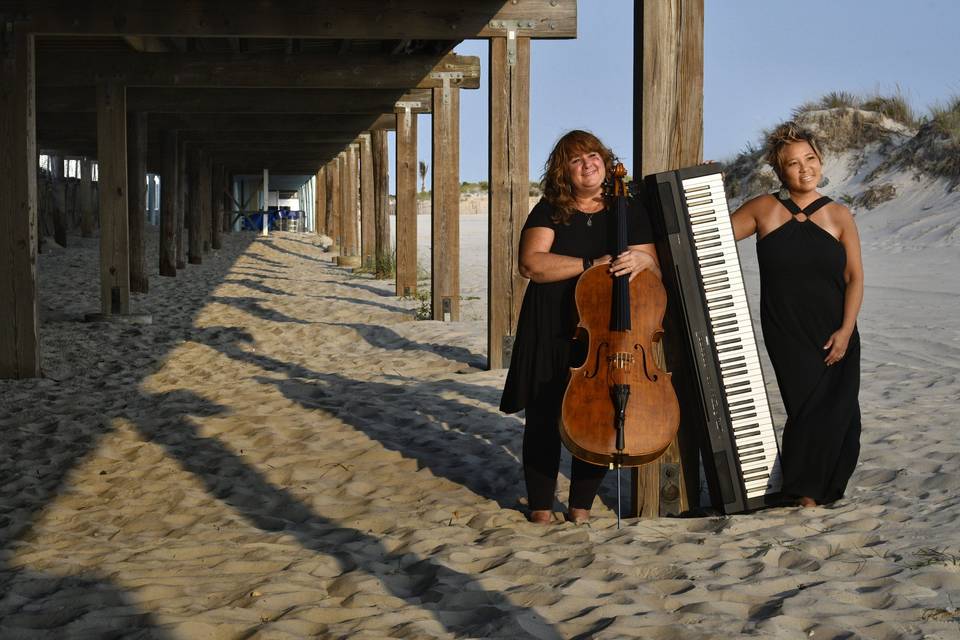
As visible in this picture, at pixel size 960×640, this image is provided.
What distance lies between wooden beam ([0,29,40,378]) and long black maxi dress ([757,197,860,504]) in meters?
6.04

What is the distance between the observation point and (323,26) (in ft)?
31.1

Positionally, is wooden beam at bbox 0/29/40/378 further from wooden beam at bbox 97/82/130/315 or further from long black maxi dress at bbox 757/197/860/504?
long black maxi dress at bbox 757/197/860/504

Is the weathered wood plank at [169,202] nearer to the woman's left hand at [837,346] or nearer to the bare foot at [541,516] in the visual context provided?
the bare foot at [541,516]

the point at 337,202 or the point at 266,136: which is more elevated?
the point at 266,136

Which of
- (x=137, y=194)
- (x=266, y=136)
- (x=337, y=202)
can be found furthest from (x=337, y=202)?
(x=137, y=194)

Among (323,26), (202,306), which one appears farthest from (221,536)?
(202,306)

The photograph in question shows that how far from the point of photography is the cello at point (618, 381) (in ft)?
13.3

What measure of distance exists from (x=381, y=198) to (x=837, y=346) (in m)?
15.5

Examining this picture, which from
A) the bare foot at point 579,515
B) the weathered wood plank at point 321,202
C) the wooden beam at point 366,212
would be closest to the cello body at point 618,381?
the bare foot at point 579,515

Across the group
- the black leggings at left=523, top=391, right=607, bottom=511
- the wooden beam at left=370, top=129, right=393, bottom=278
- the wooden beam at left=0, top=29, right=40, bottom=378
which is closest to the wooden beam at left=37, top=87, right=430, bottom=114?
the wooden beam at left=370, top=129, right=393, bottom=278

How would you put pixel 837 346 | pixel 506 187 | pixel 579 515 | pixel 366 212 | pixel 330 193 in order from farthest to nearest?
pixel 330 193
pixel 366 212
pixel 506 187
pixel 579 515
pixel 837 346

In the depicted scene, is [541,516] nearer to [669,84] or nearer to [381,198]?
[669,84]

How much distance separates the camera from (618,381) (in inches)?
159

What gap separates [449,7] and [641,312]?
19.8ft
